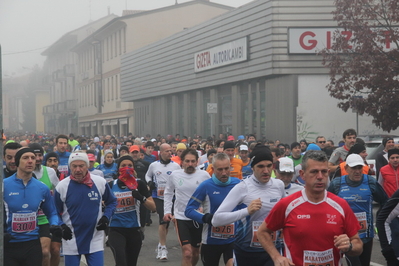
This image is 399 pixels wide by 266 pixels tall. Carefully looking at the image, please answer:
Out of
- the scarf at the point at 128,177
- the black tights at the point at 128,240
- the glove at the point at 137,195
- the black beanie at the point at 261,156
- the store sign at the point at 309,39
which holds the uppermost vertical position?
the store sign at the point at 309,39

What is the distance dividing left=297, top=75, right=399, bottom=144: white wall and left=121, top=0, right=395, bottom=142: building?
0.04 meters

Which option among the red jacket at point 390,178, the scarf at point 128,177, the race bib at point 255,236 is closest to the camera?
the race bib at point 255,236

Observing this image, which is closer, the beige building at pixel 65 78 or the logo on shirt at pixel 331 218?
the logo on shirt at pixel 331 218

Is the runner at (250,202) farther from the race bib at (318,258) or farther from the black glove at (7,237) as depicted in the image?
the black glove at (7,237)

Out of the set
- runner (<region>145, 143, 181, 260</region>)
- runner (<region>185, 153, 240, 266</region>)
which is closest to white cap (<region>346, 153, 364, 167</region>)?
runner (<region>185, 153, 240, 266</region>)

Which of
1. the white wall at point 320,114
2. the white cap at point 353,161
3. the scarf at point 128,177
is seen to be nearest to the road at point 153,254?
the scarf at point 128,177

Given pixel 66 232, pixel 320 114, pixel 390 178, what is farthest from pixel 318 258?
pixel 320 114

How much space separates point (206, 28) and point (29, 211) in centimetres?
2828

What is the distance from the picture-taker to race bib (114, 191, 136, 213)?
8352 mm

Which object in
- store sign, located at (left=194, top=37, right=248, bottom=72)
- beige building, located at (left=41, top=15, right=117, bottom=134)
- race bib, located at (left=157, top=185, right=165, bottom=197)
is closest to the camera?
race bib, located at (left=157, top=185, right=165, bottom=197)

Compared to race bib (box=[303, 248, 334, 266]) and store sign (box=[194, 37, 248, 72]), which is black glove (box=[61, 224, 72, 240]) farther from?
store sign (box=[194, 37, 248, 72])

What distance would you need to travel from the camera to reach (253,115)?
29.9m

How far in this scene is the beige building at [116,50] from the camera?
170ft

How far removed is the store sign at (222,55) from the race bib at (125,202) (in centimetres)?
2147
